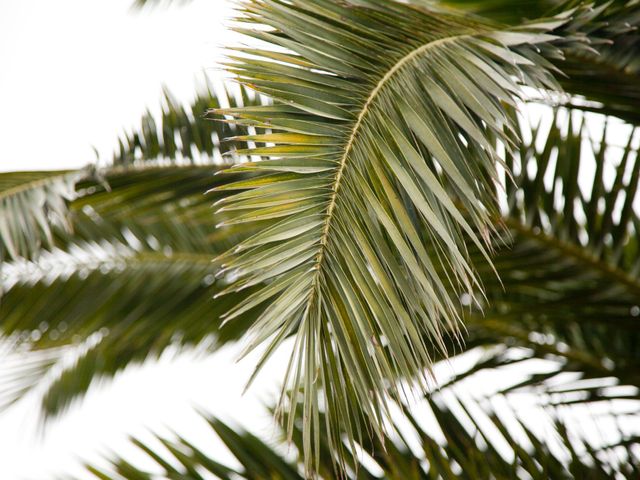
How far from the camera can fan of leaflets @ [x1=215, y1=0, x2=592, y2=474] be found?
60 centimetres

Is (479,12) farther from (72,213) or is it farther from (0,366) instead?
(0,366)

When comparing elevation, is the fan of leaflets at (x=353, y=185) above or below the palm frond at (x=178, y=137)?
above

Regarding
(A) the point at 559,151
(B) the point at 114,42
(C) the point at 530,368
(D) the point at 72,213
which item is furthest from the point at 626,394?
(B) the point at 114,42

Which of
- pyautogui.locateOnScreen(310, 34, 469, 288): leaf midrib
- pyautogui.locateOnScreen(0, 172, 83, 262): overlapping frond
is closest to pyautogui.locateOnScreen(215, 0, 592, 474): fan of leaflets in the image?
pyautogui.locateOnScreen(310, 34, 469, 288): leaf midrib

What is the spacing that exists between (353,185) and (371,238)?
0.05 meters

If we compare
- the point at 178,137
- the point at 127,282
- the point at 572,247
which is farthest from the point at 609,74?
the point at 127,282

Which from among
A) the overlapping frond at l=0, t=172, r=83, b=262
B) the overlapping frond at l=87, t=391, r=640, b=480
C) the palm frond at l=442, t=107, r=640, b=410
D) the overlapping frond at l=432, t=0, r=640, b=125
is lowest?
the overlapping frond at l=87, t=391, r=640, b=480

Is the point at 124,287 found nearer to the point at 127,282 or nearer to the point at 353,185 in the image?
the point at 127,282

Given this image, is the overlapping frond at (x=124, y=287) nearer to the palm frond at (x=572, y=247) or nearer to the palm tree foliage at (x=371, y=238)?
the palm tree foliage at (x=371, y=238)

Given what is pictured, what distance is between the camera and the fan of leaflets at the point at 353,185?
60 cm

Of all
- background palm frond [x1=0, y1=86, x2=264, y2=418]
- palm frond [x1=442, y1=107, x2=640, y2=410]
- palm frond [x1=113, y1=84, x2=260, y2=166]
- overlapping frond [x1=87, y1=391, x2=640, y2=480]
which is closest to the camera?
overlapping frond [x1=87, y1=391, x2=640, y2=480]

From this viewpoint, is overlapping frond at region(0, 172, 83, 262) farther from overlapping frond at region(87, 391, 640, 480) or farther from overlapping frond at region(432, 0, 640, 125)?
overlapping frond at region(432, 0, 640, 125)

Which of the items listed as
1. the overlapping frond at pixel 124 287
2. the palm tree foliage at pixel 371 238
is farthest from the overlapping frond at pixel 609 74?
the overlapping frond at pixel 124 287

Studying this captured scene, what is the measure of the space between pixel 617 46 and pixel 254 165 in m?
0.65
